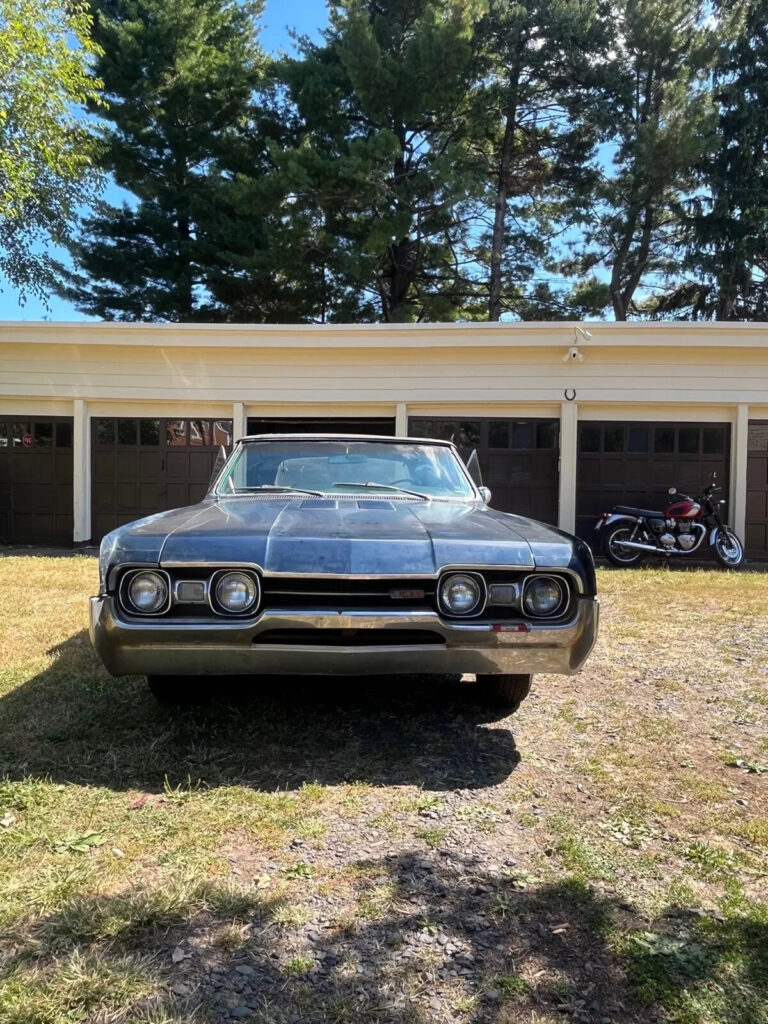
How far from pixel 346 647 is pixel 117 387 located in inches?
369

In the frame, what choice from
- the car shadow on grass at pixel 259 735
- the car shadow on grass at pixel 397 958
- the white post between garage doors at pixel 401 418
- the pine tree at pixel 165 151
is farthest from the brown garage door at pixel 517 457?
the pine tree at pixel 165 151

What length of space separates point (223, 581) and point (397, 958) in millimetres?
1427

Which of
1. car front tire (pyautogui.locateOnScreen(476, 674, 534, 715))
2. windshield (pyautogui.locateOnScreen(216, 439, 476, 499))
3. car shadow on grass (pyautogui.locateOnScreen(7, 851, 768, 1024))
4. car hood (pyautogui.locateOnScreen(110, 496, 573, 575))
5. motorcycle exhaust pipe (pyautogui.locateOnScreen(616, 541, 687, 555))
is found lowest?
car shadow on grass (pyautogui.locateOnScreen(7, 851, 768, 1024))

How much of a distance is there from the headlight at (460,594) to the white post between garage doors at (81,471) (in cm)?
961

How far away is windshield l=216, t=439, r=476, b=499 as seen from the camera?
3.89 metres

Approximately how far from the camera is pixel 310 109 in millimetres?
15914

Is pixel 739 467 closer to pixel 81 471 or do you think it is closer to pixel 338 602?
pixel 338 602

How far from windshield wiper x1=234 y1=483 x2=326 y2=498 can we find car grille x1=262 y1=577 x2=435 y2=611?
1000 millimetres

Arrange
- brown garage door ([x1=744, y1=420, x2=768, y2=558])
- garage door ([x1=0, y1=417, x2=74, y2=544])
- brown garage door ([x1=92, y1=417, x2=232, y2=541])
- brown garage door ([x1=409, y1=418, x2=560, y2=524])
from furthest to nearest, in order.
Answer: garage door ([x1=0, y1=417, x2=74, y2=544]) < brown garage door ([x1=92, y1=417, x2=232, y2=541]) < brown garage door ([x1=409, y1=418, x2=560, y2=524]) < brown garage door ([x1=744, y1=420, x2=768, y2=558])

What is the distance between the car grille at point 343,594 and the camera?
2680mm

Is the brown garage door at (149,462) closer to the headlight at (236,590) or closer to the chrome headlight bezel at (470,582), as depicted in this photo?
the headlight at (236,590)

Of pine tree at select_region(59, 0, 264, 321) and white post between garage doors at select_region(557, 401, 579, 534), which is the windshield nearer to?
white post between garage doors at select_region(557, 401, 579, 534)

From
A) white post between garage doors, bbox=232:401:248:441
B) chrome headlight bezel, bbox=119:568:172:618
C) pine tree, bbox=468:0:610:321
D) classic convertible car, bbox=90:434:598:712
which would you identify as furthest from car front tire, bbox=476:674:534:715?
pine tree, bbox=468:0:610:321

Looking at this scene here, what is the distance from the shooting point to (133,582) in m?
2.72
